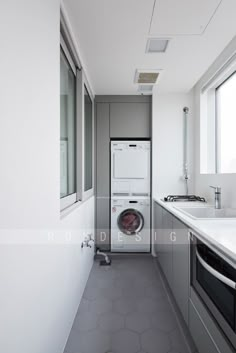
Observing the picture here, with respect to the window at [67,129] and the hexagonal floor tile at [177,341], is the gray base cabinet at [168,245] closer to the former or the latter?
the hexagonal floor tile at [177,341]

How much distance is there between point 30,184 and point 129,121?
2.89 m

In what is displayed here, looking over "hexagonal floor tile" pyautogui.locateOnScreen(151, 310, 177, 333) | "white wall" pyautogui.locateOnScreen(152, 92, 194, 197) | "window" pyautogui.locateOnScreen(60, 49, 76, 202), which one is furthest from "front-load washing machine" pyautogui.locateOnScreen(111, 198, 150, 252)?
"hexagonal floor tile" pyautogui.locateOnScreen(151, 310, 177, 333)

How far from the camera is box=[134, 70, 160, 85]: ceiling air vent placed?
2834mm

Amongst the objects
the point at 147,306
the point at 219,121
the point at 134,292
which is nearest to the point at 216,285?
the point at 147,306

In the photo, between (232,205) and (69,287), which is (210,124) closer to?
(232,205)

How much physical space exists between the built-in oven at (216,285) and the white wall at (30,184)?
0.88 m

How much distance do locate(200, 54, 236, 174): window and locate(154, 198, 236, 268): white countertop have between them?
3.57ft

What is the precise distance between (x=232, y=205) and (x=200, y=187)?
0.92 m

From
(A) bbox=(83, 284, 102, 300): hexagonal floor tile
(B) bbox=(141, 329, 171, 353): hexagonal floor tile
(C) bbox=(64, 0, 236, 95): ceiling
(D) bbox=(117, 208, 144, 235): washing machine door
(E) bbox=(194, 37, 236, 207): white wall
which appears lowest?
(B) bbox=(141, 329, 171, 353): hexagonal floor tile

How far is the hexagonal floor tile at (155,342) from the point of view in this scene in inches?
66.9

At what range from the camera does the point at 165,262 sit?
261 centimetres

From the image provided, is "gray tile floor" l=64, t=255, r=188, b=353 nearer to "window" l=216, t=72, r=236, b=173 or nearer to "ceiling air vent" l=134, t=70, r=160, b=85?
"window" l=216, t=72, r=236, b=173

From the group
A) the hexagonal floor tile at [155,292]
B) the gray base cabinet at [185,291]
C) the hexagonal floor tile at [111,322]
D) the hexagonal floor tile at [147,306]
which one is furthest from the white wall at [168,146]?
the hexagonal floor tile at [111,322]

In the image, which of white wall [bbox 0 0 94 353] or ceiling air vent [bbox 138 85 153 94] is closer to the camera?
white wall [bbox 0 0 94 353]
